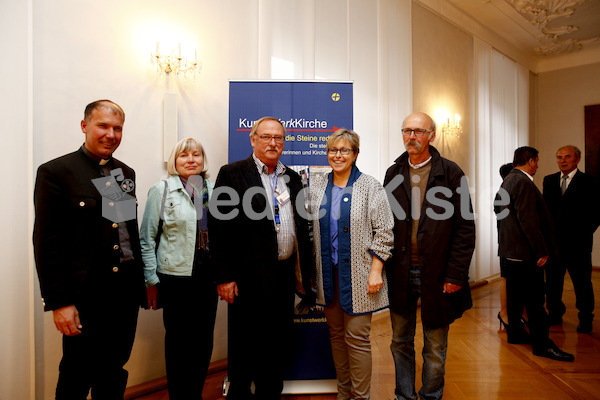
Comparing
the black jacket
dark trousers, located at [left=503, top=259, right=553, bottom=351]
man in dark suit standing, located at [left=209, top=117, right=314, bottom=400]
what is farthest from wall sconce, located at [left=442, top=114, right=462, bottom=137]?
the black jacket

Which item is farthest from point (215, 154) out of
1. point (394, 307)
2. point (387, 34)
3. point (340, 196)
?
point (387, 34)

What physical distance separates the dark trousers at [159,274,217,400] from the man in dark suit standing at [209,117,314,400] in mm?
248

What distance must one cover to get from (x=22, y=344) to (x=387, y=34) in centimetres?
465

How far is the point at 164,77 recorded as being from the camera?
2.76 m

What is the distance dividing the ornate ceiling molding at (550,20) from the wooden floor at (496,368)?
502 centimetres

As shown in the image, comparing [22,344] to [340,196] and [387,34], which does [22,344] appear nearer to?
[340,196]

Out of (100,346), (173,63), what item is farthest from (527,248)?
(173,63)

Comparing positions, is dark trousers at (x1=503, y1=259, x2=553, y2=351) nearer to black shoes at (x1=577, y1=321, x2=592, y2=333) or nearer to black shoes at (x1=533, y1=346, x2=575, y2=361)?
black shoes at (x1=533, y1=346, x2=575, y2=361)

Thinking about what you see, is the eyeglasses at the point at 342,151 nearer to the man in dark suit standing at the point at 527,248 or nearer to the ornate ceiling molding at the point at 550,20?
the man in dark suit standing at the point at 527,248

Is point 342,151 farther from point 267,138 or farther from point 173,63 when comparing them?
point 173,63

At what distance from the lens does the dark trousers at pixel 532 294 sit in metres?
3.03

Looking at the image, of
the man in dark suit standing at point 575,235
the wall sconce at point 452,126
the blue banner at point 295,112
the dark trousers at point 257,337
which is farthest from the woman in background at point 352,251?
the wall sconce at point 452,126

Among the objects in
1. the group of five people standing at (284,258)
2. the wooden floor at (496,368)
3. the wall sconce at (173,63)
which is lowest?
the wooden floor at (496,368)

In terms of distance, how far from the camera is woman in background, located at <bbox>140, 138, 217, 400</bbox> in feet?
6.82
